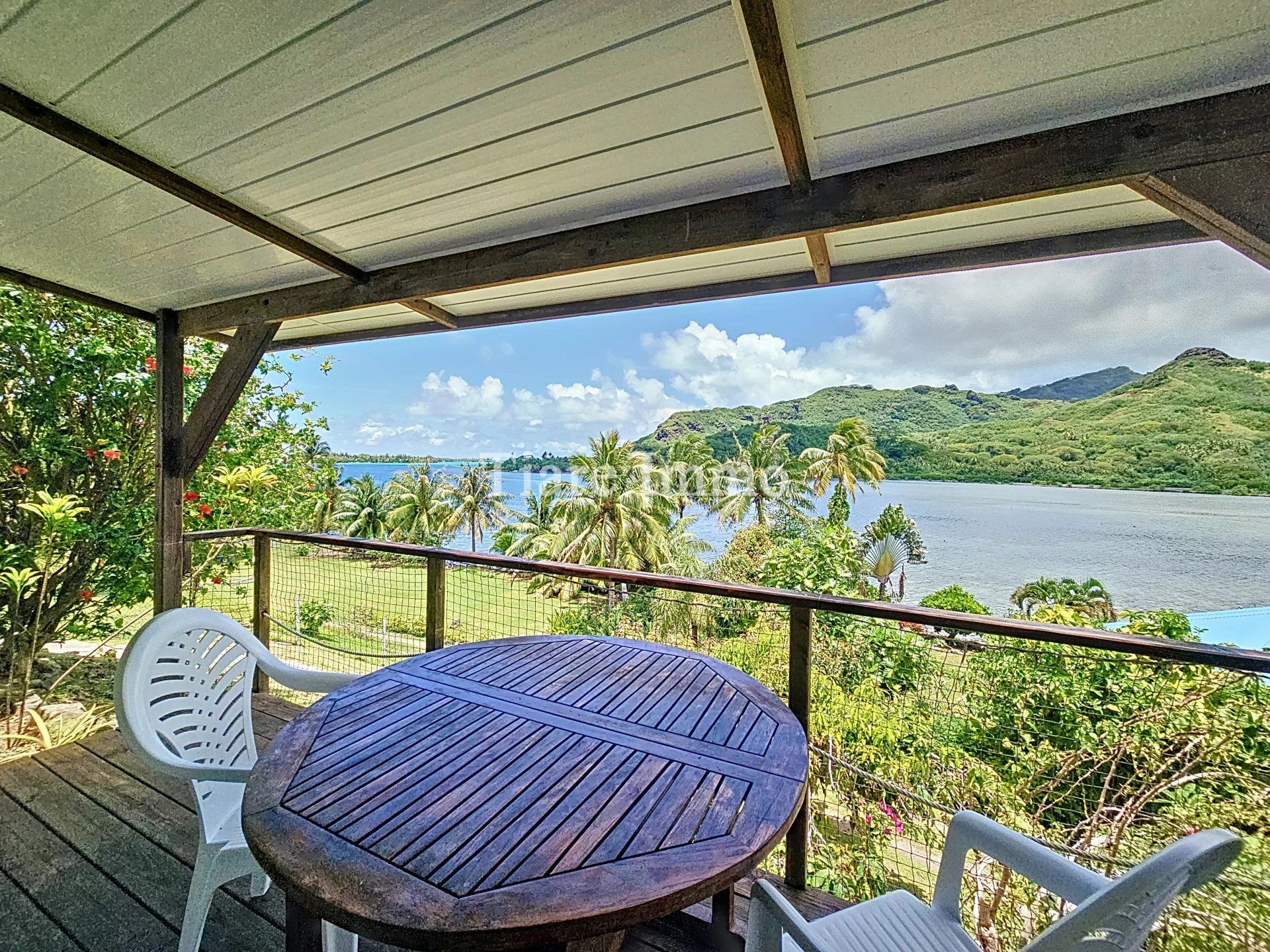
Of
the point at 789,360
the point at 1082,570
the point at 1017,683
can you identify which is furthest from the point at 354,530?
the point at 1082,570

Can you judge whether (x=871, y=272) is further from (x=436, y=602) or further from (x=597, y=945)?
(x=436, y=602)

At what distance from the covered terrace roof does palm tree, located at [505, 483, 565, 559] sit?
61.1ft

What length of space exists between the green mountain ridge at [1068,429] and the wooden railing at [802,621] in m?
24.0

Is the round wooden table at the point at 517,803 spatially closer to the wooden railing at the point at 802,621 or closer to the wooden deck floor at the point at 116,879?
the wooden railing at the point at 802,621

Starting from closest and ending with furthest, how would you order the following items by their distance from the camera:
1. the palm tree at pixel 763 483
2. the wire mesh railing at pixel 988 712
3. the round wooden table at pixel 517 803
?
the round wooden table at pixel 517 803
the wire mesh railing at pixel 988 712
the palm tree at pixel 763 483

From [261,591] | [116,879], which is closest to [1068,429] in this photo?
[261,591]

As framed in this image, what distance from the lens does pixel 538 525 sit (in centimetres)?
2345

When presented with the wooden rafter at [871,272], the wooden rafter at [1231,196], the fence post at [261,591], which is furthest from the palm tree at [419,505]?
the wooden rafter at [1231,196]

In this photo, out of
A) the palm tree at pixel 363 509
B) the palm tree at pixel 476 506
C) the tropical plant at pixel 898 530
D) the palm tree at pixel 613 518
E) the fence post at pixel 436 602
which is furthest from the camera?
the palm tree at pixel 476 506

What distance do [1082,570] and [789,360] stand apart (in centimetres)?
2091

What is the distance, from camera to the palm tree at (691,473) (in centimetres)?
2528

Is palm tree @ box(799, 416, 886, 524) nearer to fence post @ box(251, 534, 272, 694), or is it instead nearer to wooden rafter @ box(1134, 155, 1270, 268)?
fence post @ box(251, 534, 272, 694)

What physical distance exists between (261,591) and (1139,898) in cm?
410

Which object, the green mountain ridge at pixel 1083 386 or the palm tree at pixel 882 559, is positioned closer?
the palm tree at pixel 882 559
